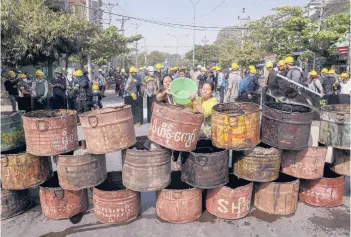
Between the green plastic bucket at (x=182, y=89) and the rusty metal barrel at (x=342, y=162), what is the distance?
2487 millimetres

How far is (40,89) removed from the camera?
372 inches

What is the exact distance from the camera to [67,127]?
3986 mm

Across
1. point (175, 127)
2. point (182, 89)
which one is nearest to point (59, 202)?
point (175, 127)

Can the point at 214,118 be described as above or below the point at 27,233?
above

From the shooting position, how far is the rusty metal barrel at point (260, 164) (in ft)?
13.4

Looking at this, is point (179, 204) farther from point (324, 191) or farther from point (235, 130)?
point (324, 191)

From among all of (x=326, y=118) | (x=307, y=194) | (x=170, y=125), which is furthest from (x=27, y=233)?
(x=326, y=118)

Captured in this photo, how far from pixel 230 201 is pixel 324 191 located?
1.60 meters

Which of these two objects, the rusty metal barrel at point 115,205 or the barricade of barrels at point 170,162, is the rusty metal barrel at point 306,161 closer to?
the barricade of barrels at point 170,162

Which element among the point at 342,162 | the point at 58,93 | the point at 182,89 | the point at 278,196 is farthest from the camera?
the point at 58,93

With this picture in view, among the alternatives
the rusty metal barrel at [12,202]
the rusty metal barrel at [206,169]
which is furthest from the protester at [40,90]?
the rusty metal barrel at [206,169]

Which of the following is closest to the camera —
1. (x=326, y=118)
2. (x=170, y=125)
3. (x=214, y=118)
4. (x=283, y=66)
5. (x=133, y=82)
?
(x=170, y=125)

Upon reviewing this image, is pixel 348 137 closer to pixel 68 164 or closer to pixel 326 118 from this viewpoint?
pixel 326 118

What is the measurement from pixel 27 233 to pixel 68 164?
43.1 inches
